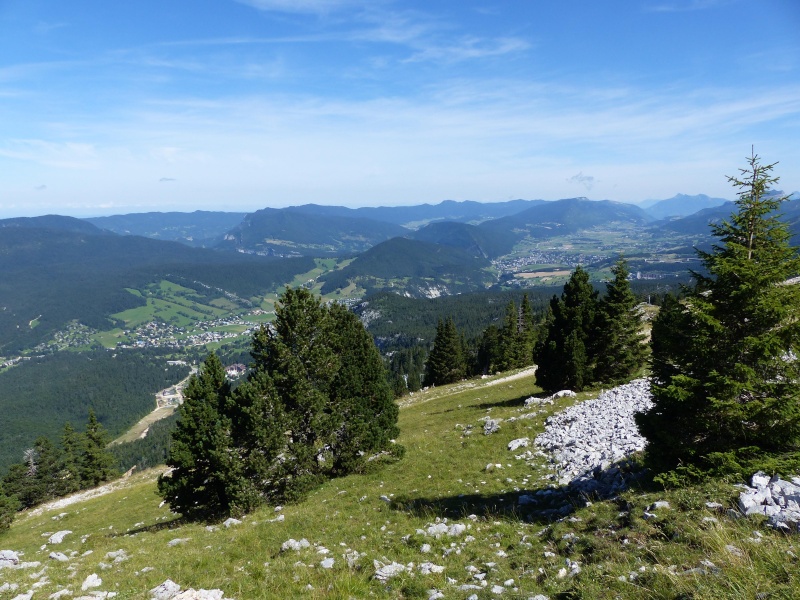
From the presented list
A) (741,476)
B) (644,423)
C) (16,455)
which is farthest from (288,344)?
(16,455)

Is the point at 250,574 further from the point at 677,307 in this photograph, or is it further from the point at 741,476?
the point at 677,307

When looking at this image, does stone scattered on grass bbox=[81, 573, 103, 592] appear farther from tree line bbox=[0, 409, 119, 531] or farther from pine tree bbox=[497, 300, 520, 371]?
pine tree bbox=[497, 300, 520, 371]

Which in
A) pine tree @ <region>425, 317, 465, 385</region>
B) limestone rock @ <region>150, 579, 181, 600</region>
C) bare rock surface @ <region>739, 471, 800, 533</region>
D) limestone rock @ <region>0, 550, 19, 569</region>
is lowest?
pine tree @ <region>425, 317, 465, 385</region>

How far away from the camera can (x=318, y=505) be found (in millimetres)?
17859

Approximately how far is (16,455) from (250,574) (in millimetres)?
220470

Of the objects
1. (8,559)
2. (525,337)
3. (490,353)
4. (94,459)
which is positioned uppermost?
(8,559)

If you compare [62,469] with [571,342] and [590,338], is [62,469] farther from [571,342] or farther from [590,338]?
[590,338]

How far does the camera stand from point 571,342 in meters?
32.3

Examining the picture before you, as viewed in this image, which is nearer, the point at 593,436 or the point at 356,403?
the point at 593,436

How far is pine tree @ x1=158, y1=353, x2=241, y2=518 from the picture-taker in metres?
18.9

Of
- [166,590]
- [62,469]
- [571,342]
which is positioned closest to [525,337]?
[571,342]

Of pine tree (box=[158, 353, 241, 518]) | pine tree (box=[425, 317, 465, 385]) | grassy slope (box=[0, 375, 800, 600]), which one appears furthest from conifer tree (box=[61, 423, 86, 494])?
pine tree (box=[425, 317, 465, 385])

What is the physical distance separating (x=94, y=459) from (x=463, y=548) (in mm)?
67427

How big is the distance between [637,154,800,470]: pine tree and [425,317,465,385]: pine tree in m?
65.8
